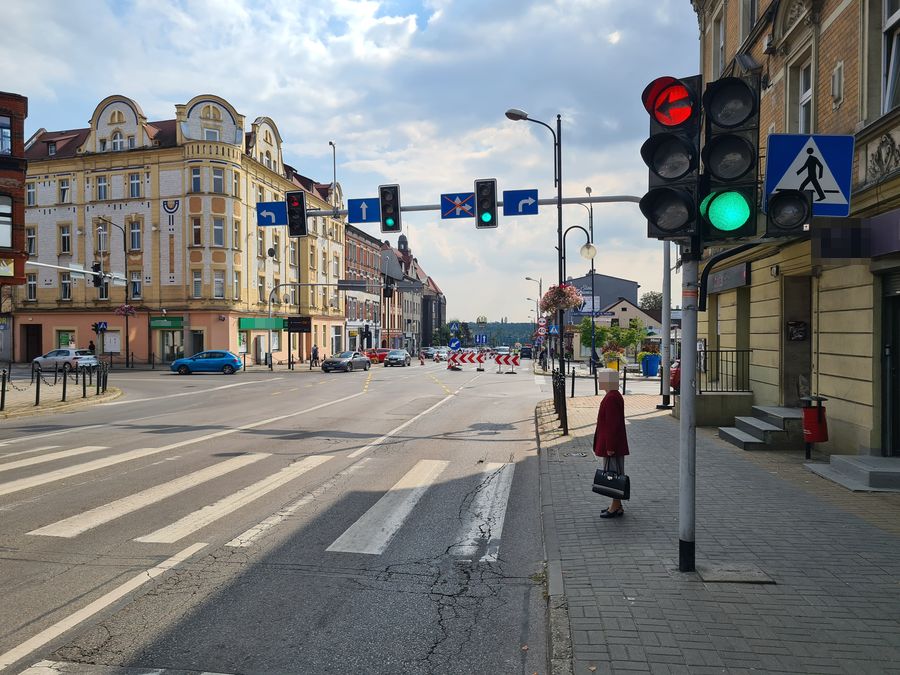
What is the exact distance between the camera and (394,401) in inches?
877

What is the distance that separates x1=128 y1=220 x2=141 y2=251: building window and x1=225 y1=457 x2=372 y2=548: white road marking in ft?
143

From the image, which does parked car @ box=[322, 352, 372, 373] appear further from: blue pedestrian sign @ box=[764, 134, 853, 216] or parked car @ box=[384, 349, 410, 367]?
blue pedestrian sign @ box=[764, 134, 853, 216]

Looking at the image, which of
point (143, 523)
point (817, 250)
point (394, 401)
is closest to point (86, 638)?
point (143, 523)

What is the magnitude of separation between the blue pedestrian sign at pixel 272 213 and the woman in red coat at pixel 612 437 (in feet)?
45.6

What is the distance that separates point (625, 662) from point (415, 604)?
69.2 inches

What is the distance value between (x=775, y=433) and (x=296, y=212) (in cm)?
1264

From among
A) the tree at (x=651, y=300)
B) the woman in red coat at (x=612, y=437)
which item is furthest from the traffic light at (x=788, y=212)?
the tree at (x=651, y=300)

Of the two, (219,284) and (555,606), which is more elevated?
(219,284)

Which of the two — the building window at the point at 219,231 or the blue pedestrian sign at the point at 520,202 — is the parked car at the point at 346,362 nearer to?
the building window at the point at 219,231

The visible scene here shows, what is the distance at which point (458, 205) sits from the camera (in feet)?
58.5

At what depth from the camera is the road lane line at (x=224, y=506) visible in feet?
22.0

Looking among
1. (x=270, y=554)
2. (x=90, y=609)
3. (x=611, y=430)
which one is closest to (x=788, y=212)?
(x=611, y=430)

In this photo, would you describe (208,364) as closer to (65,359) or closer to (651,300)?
(65,359)

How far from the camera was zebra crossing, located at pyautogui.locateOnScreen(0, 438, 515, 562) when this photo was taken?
6.74m
